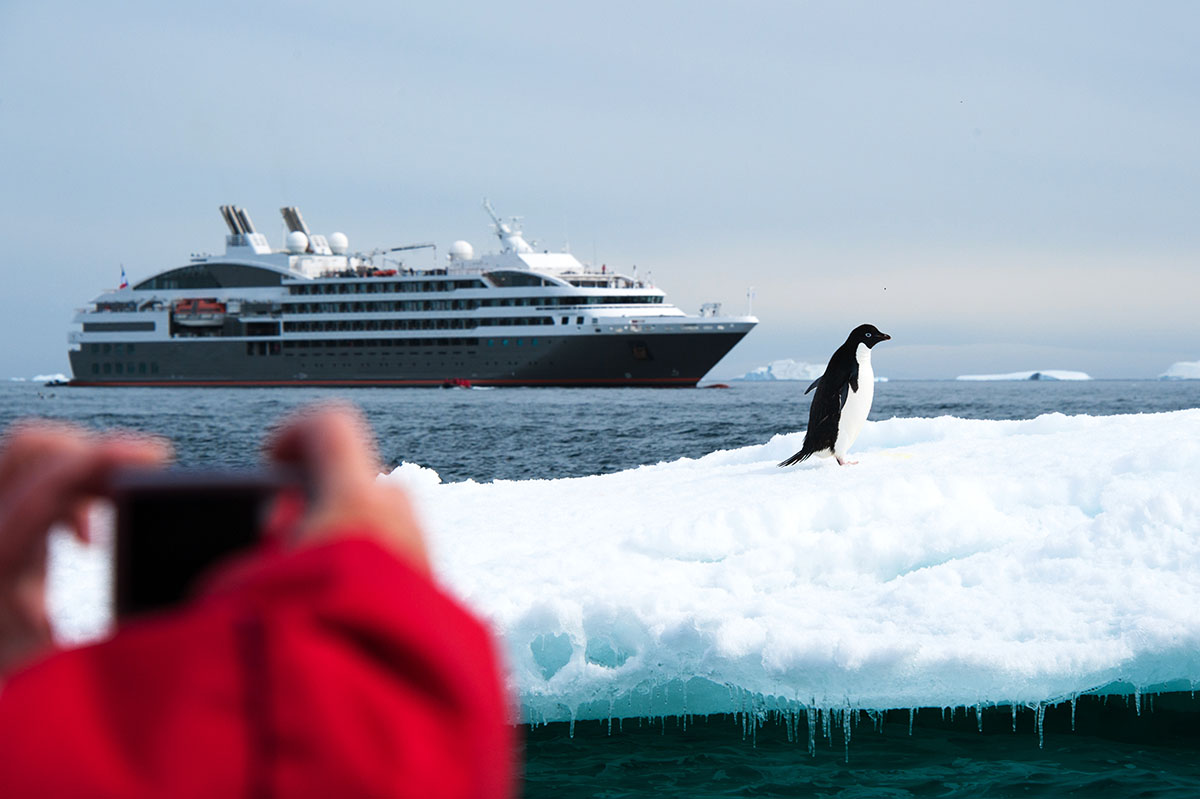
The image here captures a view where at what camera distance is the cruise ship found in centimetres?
5844

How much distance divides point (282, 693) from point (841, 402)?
8.24 meters

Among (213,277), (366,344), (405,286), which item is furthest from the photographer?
(213,277)

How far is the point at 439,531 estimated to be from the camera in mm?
7141

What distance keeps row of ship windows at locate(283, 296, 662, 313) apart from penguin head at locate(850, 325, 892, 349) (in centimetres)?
5146

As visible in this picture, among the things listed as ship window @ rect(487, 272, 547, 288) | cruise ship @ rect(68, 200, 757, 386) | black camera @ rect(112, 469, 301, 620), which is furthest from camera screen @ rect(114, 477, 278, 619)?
ship window @ rect(487, 272, 547, 288)

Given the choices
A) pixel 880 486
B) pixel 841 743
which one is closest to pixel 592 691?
pixel 841 743

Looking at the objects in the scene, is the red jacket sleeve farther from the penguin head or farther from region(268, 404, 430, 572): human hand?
the penguin head

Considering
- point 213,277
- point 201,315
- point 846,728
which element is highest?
point 213,277

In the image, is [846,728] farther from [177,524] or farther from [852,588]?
[177,524]

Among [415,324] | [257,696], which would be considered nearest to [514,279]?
[415,324]

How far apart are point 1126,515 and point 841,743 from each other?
80.3 inches

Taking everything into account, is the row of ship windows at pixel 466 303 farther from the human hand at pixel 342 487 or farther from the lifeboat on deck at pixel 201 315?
the human hand at pixel 342 487

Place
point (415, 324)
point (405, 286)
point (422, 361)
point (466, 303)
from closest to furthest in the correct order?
point (422, 361) → point (466, 303) → point (415, 324) → point (405, 286)

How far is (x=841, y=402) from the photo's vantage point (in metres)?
8.53
